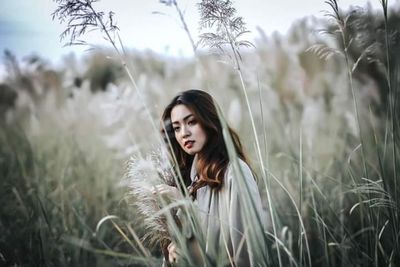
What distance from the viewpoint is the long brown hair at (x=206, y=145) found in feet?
4.47

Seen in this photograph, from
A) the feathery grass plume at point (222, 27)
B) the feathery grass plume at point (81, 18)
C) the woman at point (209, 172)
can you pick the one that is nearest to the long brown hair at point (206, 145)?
the woman at point (209, 172)

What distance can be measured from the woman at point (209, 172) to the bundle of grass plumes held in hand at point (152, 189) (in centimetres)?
3

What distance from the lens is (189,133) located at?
1.39 metres

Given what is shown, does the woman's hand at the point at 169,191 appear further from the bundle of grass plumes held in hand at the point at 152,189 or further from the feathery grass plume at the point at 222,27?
the feathery grass plume at the point at 222,27

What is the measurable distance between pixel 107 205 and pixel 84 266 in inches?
9.5

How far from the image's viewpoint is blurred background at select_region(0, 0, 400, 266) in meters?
1.44

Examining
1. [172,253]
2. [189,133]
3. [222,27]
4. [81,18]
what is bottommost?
[172,253]

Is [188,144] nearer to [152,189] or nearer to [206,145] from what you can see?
→ [206,145]

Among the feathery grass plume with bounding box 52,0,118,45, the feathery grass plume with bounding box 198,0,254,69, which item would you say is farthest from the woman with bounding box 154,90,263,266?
the feathery grass plume with bounding box 52,0,118,45

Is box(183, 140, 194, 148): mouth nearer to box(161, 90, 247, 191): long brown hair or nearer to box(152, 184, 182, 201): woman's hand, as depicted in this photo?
box(161, 90, 247, 191): long brown hair

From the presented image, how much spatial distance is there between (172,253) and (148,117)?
43 centimetres

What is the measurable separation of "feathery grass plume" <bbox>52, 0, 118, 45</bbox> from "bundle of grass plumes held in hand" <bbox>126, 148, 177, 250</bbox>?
319 mm

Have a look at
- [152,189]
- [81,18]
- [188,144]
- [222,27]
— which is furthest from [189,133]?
[81,18]

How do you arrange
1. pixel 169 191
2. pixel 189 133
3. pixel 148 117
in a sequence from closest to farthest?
pixel 169 191
pixel 189 133
pixel 148 117
